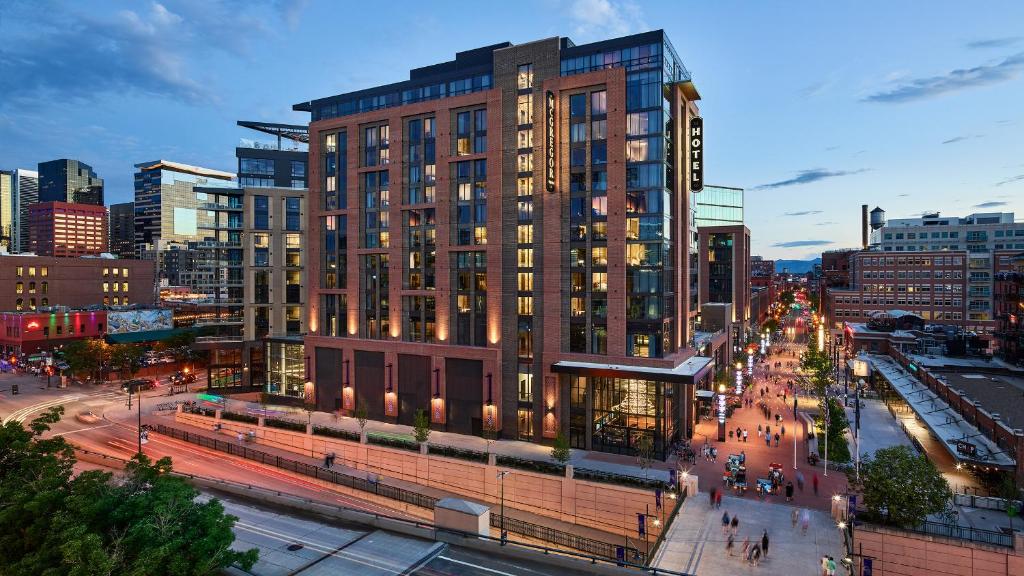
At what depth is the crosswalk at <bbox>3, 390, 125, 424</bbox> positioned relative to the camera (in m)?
68.8

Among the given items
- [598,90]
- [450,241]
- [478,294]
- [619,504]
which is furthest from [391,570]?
[598,90]

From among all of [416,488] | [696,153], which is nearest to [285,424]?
[416,488]

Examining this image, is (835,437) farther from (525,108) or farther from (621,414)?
(525,108)

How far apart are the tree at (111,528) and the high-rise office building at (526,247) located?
33.4 meters

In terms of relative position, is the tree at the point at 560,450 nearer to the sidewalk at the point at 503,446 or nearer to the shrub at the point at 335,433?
the sidewalk at the point at 503,446

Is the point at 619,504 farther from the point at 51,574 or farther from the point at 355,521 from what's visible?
the point at 51,574

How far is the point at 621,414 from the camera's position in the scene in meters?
52.1

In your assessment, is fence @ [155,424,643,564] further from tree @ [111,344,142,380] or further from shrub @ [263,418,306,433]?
tree @ [111,344,142,380]

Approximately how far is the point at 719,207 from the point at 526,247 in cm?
9943

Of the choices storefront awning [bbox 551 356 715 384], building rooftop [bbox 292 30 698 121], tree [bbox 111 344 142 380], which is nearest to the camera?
storefront awning [bbox 551 356 715 384]

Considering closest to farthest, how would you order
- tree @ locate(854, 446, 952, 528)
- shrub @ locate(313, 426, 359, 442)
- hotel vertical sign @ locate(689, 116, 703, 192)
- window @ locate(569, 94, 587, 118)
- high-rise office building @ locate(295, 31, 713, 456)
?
tree @ locate(854, 446, 952, 528) → high-rise office building @ locate(295, 31, 713, 456) → window @ locate(569, 94, 587, 118) → shrub @ locate(313, 426, 359, 442) → hotel vertical sign @ locate(689, 116, 703, 192)

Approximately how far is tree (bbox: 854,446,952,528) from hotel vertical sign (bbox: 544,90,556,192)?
3462 centimetres

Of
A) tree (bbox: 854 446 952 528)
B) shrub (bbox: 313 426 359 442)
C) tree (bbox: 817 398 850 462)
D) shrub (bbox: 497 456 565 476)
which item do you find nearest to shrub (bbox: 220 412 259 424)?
shrub (bbox: 313 426 359 442)

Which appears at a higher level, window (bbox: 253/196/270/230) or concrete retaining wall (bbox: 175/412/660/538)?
window (bbox: 253/196/270/230)
